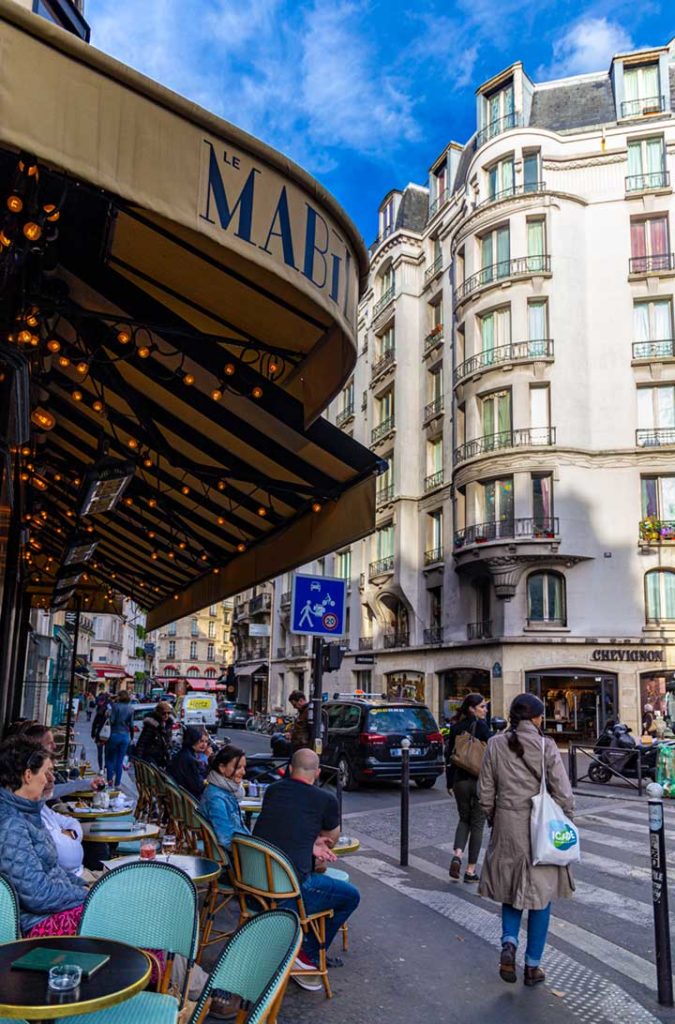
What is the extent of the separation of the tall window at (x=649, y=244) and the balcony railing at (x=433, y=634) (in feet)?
51.0

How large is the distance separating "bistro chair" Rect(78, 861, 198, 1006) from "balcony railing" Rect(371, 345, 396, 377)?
1404 inches

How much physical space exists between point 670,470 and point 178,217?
2849cm

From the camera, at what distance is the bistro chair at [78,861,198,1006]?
11.6ft

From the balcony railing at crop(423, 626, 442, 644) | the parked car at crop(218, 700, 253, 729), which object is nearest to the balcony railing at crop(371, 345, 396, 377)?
the balcony railing at crop(423, 626, 442, 644)

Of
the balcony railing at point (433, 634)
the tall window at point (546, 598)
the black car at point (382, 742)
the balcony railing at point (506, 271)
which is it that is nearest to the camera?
the black car at point (382, 742)

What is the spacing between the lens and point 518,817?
531cm

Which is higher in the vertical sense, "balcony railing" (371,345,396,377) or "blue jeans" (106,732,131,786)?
"balcony railing" (371,345,396,377)

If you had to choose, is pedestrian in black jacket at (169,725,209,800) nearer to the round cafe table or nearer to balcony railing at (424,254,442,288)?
the round cafe table

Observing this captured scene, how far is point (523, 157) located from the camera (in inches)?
1243

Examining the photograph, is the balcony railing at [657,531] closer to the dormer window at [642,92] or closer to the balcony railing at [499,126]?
the dormer window at [642,92]

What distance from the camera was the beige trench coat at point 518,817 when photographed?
5.16m

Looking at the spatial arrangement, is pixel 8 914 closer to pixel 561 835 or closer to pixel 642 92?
pixel 561 835

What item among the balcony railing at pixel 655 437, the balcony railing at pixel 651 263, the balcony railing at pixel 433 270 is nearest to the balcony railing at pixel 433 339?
the balcony railing at pixel 433 270

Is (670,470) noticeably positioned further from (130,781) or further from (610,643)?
(130,781)
